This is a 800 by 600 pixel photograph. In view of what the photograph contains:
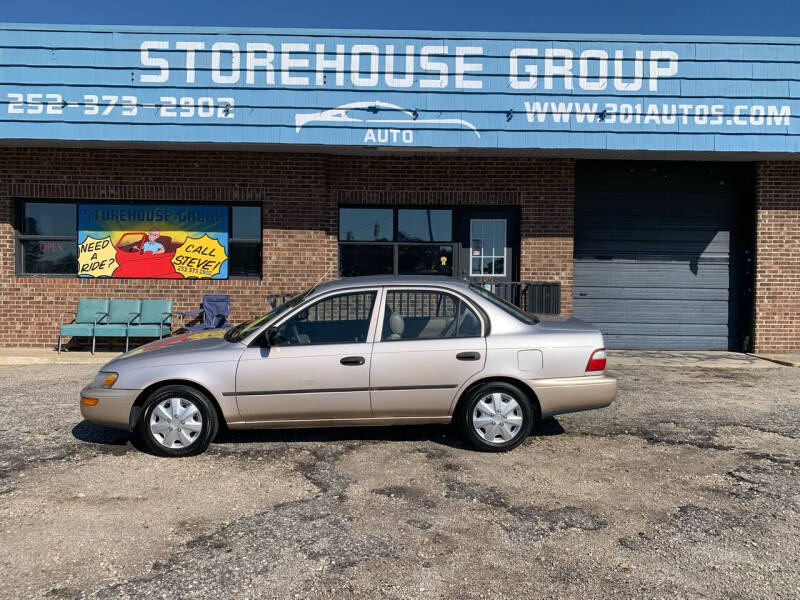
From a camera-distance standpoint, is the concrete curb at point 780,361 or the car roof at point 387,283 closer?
the car roof at point 387,283

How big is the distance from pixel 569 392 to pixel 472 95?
578cm

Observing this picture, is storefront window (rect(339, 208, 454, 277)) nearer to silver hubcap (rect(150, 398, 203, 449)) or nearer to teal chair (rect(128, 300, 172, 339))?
teal chair (rect(128, 300, 172, 339))

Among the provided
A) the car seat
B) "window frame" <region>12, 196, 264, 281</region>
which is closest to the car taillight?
the car seat

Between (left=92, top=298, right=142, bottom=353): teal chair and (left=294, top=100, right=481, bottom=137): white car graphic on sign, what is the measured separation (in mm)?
4189

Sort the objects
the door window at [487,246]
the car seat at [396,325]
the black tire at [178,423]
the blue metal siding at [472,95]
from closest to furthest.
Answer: the black tire at [178,423]
the car seat at [396,325]
the blue metal siding at [472,95]
the door window at [487,246]

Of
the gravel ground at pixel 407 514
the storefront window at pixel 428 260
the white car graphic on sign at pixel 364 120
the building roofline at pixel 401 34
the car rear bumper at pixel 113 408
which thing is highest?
the building roofline at pixel 401 34

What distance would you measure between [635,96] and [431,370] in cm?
662

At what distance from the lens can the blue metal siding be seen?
29.6ft

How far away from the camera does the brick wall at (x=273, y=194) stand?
10.2m

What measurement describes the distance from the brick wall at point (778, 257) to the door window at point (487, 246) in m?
4.47

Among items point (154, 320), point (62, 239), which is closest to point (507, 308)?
point (154, 320)

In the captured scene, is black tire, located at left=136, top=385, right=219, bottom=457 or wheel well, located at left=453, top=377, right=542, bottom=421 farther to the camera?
wheel well, located at left=453, top=377, right=542, bottom=421

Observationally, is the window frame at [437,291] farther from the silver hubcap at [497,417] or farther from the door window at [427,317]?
the silver hubcap at [497,417]

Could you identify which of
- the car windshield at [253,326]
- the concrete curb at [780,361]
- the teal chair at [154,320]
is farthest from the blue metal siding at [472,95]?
the car windshield at [253,326]
